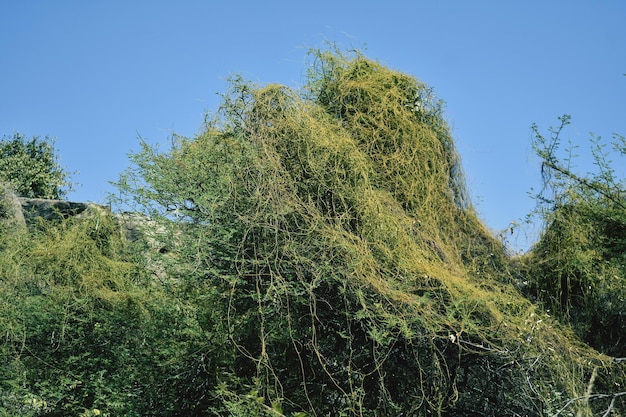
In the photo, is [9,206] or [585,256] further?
[9,206]

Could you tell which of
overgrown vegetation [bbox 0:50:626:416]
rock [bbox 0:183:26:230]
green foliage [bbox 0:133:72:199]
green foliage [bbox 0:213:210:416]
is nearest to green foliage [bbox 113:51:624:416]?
overgrown vegetation [bbox 0:50:626:416]

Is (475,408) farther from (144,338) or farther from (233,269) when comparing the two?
(144,338)

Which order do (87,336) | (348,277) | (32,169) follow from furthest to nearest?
(32,169)
(87,336)
(348,277)

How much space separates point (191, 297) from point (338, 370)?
61.9 inches

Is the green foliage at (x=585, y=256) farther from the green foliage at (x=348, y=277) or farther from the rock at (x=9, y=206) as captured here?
the rock at (x=9, y=206)

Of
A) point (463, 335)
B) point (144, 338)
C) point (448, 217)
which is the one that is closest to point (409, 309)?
point (463, 335)

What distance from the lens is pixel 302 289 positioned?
6.11 metres

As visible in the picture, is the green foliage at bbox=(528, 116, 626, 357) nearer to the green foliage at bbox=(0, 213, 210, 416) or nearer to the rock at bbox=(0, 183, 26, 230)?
the green foliage at bbox=(0, 213, 210, 416)

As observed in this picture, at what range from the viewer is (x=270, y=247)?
6.24 meters

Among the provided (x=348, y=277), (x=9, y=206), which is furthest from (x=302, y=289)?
(x=9, y=206)

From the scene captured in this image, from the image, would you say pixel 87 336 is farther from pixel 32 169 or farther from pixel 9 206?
pixel 32 169

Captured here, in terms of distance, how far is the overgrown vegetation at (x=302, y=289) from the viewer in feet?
19.5

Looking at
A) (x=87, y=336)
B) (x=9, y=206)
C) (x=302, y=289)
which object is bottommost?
(x=87, y=336)

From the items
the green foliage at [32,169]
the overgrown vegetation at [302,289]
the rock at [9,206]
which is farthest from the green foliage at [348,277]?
the green foliage at [32,169]
